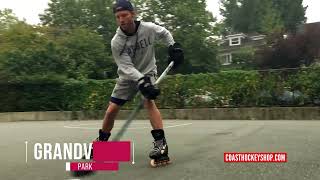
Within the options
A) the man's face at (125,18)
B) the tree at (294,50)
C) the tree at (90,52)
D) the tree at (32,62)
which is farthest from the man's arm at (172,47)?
the tree at (294,50)

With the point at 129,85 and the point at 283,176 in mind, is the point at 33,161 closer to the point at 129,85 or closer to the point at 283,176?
the point at 129,85

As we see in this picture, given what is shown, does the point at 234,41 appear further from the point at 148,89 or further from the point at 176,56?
the point at 148,89

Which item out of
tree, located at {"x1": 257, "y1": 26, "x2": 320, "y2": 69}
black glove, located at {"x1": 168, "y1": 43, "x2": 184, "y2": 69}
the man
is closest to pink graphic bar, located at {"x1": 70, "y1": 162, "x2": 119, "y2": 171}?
the man

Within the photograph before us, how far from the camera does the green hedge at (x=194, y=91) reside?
1438 cm

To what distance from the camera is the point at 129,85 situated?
5.04 meters

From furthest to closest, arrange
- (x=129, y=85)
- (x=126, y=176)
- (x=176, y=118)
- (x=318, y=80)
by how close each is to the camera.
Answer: (x=176, y=118) < (x=318, y=80) < (x=129, y=85) < (x=126, y=176)

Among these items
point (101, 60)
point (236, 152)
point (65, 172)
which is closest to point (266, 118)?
point (236, 152)

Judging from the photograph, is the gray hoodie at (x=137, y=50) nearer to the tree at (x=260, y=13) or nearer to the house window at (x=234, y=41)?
the house window at (x=234, y=41)

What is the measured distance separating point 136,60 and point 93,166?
1.15 m

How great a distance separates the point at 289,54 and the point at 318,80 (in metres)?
25.9

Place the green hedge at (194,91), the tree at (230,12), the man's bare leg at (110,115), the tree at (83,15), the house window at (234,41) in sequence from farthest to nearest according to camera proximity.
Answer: the tree at (230,12)
the house window at (234,41)
the tree at (83,15)
the green hedge at (194,91)
the man's bare leg at (110,115)

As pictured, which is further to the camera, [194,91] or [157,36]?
[194,91]

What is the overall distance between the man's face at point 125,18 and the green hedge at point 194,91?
10498 mm

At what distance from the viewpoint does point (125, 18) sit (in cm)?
467
